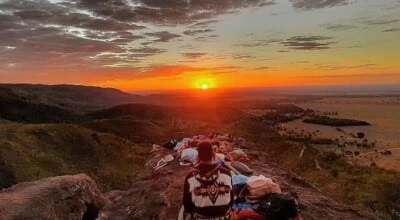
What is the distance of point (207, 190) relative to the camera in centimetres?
781

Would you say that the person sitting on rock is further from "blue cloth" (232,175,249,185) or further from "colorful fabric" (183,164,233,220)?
"blue cloth" (232,175,249,185)

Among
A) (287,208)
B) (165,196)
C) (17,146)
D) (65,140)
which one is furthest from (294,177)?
(65,140)

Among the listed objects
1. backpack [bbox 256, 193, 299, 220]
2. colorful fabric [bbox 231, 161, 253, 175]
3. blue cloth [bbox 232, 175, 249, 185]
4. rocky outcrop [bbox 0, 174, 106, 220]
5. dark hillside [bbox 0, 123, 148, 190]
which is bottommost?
dark hillside [bbox 0, 123, 148, 190]

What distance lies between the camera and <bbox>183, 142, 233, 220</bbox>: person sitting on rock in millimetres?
7699

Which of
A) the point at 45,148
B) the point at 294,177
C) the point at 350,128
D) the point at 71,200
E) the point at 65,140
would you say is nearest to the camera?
the point at 71,200

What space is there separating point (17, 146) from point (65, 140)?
7.31 meters

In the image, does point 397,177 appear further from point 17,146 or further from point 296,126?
point 296,126

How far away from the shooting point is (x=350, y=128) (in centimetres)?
8762

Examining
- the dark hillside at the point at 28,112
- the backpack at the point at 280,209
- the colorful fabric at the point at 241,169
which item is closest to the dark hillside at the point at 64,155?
the colorful fabric at the point at 241,169

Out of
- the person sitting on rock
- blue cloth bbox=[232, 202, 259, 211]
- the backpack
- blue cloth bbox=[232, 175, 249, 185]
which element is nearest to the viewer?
the person sitting on rock

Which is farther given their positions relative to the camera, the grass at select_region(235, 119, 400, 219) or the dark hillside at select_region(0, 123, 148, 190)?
the dark hillside at select_region(0, 123, 148, 190)

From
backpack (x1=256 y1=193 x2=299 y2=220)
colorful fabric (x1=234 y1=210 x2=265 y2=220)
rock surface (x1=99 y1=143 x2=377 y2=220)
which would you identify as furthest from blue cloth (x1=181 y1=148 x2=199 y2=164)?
backpack (x1=256 y1=193 x2=299 y2=220)

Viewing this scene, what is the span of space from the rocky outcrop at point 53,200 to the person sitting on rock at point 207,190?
6.89m

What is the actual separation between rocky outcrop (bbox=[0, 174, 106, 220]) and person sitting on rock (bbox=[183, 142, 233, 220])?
271 inches
